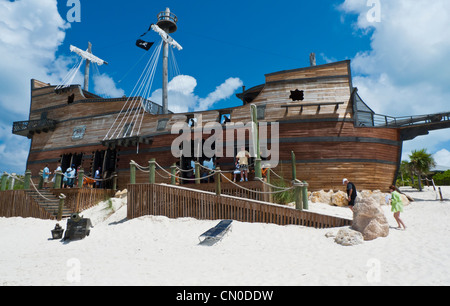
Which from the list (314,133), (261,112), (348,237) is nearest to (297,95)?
(261,112)

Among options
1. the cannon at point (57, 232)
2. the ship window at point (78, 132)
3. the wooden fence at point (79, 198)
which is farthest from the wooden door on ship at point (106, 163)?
the cannon at point (57, 232)

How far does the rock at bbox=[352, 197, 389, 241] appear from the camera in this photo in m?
6.34

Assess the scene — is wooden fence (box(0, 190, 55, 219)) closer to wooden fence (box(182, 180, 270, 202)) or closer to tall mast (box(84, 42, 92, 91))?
wooden fence (box(182, 180, 270, 202))

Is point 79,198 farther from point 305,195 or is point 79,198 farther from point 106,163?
point 305,195

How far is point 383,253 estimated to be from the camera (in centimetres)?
525

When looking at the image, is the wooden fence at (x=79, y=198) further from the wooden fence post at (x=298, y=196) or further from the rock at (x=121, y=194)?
the wooden fence post at (x=298, y=196)

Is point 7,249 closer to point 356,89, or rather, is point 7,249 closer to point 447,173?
point 356,89

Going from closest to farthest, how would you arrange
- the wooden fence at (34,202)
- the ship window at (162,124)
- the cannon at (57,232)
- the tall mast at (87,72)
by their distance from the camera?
the cannon at (57,232) < the wooden fence at (34,202) < the ship window at (162,124) < the tall mast at (87,72)

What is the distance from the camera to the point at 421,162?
20672 mm

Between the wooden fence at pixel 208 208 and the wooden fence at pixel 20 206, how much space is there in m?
4.63

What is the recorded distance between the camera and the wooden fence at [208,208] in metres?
7.55

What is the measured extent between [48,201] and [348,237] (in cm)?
1243

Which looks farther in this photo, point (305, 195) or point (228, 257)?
point (305, 195)

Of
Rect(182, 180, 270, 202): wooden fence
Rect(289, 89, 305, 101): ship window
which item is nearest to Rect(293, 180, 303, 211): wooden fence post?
Rect(182, 180, 270, 202): wooden fence
